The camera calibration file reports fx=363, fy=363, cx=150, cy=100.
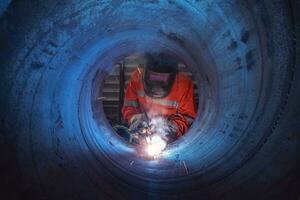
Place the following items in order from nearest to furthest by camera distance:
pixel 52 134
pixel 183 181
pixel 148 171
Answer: pixel 52 134, pixel 183 181, pixel 148 171

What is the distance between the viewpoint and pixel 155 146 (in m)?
4.25

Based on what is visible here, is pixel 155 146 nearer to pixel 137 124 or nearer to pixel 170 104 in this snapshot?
pixel 137 124

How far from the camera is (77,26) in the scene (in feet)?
6.63

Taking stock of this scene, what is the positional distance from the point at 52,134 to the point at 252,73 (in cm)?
119

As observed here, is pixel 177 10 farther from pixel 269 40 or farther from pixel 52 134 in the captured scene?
pixel 52 134

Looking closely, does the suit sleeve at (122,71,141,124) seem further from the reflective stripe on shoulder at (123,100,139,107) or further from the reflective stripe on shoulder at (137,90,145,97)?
the reflective stripe on shoulder at (137,90,145,97)

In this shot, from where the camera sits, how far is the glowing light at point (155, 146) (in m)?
3.84

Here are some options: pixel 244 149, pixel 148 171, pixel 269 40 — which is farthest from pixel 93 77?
pixel 269 40

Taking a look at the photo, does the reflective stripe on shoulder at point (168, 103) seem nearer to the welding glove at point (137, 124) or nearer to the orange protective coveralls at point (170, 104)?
the orange protective coveralls at point (170, 104)

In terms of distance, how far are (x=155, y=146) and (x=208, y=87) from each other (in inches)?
56.6

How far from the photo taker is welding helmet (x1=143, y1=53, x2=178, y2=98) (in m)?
5.39

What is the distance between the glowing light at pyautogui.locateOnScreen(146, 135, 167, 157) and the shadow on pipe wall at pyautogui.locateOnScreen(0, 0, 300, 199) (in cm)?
80

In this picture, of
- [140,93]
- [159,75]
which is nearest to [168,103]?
[140,93]

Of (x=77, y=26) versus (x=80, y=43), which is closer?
(x=77, y=26)
